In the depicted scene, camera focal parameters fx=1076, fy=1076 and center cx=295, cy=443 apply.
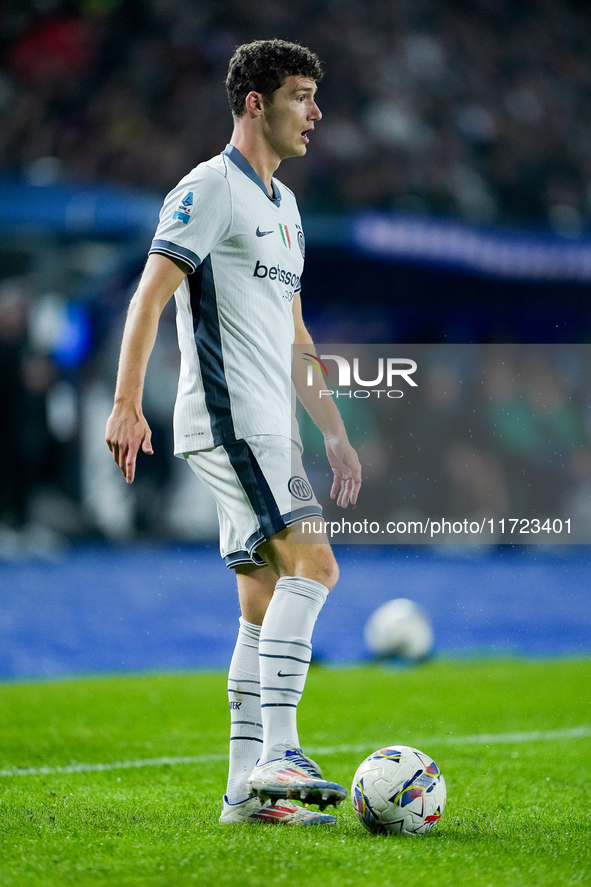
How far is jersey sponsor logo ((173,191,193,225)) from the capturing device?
2934 mm

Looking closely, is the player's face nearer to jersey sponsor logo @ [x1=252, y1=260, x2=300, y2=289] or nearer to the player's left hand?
jersey sponsor logo @ [x1=252, y1=260, x2=300, y2=289]

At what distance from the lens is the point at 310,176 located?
13047 millimetres

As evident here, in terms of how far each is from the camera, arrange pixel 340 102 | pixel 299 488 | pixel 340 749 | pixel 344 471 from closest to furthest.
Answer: pixel 299 488, pixel 344 471, pixel 340 749, pixel 340 102

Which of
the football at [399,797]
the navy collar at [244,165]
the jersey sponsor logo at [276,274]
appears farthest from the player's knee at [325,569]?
the navy collar at [244,165]

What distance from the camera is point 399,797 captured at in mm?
2803

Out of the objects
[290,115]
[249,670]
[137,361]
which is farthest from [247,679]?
[290,115]

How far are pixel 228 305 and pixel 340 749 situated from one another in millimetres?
2179

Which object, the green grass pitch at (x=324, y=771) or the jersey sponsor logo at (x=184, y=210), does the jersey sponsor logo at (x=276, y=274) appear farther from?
the green grass pitch at (x=324, y=771)

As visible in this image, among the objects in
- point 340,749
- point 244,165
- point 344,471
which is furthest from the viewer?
point 340,749

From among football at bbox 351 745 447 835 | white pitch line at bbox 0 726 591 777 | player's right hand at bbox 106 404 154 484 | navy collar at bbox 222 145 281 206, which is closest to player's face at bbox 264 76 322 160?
navy collar at bbox 222 145 281 206

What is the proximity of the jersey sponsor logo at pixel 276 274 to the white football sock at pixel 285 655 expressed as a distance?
88cm

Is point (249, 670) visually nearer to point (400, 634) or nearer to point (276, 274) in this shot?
point (276, 274)

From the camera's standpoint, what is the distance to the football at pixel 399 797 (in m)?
2.81

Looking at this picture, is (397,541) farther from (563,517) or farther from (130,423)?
(563,517)
